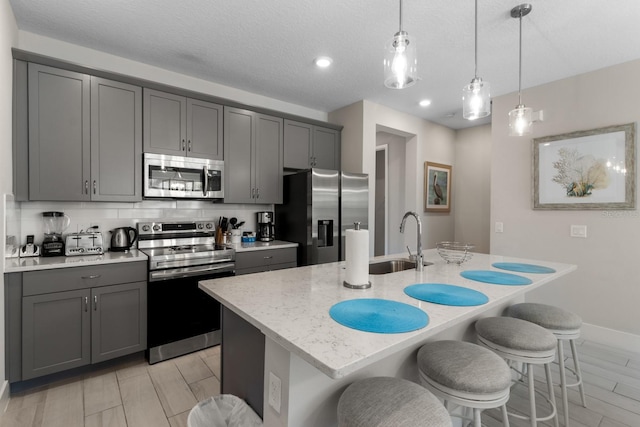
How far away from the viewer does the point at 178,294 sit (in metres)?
2.59

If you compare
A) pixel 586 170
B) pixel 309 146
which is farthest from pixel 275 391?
pixel 586 170

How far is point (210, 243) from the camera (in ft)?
10.9

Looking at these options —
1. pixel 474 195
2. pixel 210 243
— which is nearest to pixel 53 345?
pixel 210 243

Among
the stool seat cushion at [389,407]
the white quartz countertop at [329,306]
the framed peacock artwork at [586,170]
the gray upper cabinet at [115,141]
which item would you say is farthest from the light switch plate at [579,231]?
the gray upper cabinet at [115,141]

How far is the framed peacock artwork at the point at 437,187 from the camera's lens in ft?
15.3

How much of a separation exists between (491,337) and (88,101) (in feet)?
10.9

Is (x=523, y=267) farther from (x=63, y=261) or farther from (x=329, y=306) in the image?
(x=63, y=261)

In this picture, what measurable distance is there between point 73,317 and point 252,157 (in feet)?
6.95

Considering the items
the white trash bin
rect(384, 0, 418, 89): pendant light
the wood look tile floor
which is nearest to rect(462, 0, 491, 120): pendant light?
rect(384, 0, 418, 89): pendant light

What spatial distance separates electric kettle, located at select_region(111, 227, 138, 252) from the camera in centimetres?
270

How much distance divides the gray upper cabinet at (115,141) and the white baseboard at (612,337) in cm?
450

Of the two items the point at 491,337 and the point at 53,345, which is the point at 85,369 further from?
the point at 491,337

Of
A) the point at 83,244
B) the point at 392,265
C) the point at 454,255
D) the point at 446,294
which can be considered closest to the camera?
the point at 446,294

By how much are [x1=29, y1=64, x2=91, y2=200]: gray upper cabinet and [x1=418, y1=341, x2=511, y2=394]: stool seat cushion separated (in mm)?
2779
